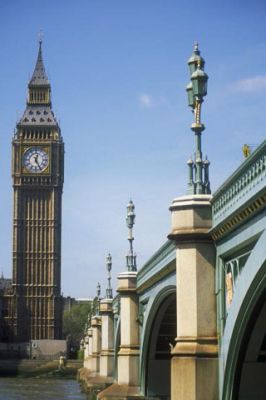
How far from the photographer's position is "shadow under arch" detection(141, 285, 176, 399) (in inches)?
1112

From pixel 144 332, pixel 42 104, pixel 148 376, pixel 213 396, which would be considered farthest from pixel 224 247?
pixel 42 104

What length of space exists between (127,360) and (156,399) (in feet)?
8.35

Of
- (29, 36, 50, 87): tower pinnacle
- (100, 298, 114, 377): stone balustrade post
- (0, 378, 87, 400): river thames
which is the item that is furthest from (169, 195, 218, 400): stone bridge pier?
(29, 36, 50, 87): tower pinnacle

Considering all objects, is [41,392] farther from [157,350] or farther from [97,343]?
[157,350]

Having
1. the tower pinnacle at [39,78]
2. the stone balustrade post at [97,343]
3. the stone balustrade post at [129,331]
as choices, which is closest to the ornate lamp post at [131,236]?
the stone balustrade post at [129,331]

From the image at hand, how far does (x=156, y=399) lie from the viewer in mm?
30047

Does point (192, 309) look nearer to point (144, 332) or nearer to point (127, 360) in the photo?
point (144, 332)

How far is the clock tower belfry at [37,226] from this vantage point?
125688mm

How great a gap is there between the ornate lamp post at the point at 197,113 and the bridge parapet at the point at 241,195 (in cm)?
62

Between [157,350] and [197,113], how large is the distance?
1655cm

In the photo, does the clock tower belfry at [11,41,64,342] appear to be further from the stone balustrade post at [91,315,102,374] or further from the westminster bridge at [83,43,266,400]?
the westminster bridge at [83,43,266,400]

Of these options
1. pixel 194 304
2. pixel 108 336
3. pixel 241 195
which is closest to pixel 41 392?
pixel 108 336

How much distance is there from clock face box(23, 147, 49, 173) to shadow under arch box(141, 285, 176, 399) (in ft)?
331

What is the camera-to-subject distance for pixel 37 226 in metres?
128
